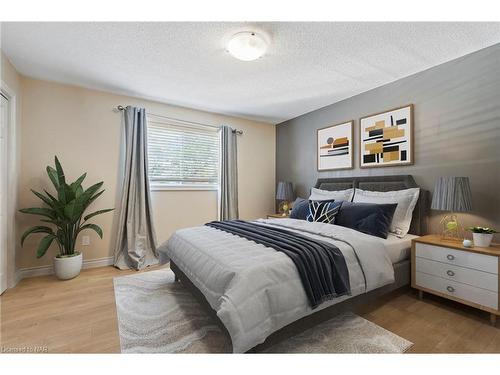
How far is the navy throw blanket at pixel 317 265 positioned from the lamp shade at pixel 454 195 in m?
1.18

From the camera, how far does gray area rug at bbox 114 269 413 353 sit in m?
1.55

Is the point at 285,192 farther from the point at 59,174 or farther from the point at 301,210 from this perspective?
the point at 59,174

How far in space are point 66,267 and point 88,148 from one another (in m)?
1.51

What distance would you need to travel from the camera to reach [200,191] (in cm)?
399

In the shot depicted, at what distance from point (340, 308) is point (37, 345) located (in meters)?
2.14

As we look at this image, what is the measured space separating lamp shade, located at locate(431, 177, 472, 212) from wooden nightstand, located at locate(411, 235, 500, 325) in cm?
32

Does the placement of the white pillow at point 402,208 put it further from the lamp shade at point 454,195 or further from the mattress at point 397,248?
the lamp shade at point 454,195

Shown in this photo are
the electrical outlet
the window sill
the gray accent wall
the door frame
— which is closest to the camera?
the gray accent wall

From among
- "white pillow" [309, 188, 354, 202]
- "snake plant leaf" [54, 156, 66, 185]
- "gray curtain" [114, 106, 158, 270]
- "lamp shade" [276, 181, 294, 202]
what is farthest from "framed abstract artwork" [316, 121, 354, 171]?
"snake plant leaf" [54, 156, 66, 185]

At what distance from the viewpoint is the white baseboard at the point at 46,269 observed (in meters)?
2.75

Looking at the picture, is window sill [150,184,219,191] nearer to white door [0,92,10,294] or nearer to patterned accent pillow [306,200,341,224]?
white door [0,92,10,294]

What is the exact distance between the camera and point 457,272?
1981 mm

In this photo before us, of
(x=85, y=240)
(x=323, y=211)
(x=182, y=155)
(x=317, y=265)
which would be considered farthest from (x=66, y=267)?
(x=323, y=211)
